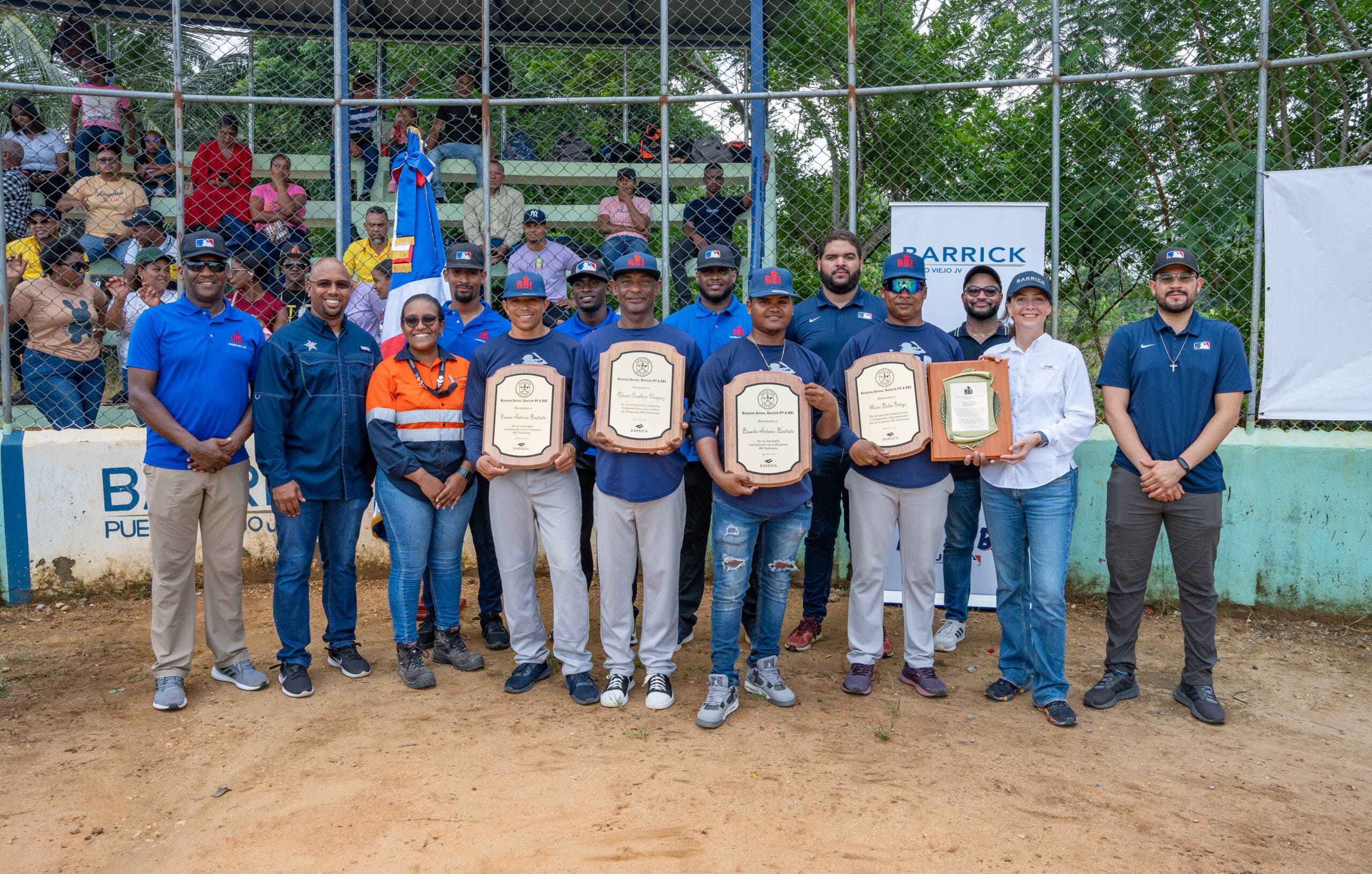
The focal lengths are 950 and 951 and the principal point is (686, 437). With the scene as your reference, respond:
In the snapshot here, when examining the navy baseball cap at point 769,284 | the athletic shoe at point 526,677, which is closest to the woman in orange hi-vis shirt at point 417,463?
the athletic shoe at point 526,677

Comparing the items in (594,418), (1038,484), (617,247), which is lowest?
(1038,484)

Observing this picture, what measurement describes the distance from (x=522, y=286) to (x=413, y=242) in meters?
1.38

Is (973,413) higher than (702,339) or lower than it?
lower

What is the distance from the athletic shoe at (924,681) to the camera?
16.3 feet

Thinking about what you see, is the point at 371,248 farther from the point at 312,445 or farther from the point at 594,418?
the point at 594,418

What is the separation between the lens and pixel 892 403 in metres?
4.78

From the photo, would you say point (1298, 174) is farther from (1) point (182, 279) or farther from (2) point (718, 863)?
(1) point (182, 279)

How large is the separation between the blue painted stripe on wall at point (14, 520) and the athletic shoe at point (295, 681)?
9.54ft

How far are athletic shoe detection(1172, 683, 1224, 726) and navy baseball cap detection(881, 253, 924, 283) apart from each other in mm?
2538

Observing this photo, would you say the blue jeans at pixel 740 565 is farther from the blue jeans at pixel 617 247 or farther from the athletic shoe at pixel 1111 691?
the blue jeans at pixel 617 247

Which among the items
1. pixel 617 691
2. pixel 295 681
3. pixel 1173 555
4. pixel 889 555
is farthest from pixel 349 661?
pixel 1173 555

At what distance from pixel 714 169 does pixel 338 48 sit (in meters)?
3.00

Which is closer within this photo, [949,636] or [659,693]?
[659,693]

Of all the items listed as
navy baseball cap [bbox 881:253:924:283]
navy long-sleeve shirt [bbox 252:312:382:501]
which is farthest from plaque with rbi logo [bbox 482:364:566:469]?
navy baseball cap [bbox 881:253:924:283]
